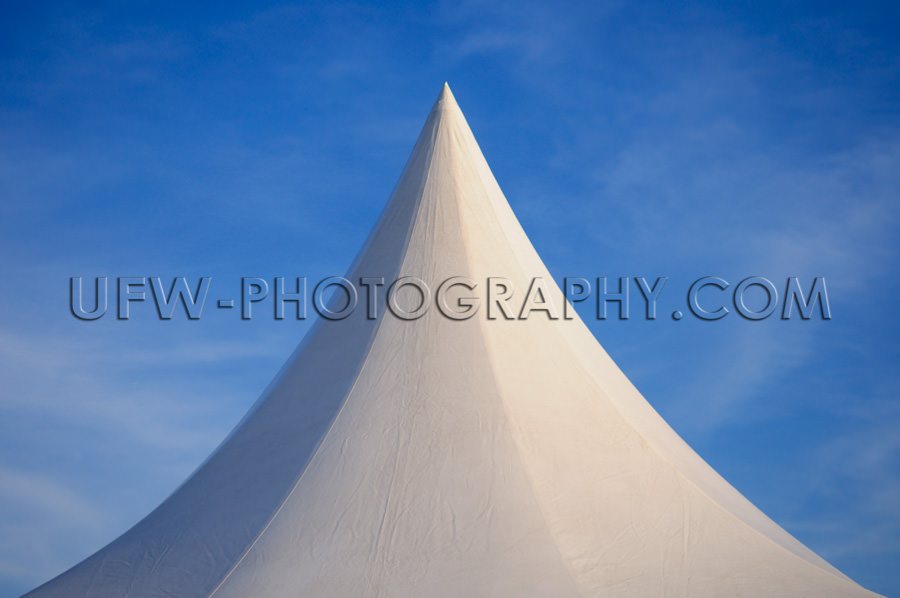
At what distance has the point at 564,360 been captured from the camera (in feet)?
25.9

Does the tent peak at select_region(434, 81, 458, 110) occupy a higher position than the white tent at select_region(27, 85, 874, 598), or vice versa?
the tent peak at select_region(434, 81, 458, 110)

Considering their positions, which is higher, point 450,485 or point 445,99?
point 445,99

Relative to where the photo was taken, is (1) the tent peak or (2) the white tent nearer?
(2) the white tent

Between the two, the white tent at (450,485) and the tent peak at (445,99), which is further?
the tent peak at (445,99)

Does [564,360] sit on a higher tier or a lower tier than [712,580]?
higher

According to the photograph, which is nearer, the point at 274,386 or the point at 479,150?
the point at 274,386

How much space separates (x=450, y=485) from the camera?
6.71 metres

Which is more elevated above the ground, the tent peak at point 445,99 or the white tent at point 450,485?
the tent peak at point 445,99

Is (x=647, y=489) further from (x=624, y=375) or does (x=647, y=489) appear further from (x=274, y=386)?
(x=274, y=386)

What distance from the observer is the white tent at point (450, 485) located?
6.20 meters

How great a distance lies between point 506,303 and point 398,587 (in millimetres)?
3111

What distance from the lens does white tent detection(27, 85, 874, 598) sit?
20.4ft

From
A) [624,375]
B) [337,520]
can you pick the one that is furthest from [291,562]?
[624,375]

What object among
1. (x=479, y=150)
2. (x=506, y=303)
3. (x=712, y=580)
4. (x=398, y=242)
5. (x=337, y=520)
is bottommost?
(x=712, y=580)
